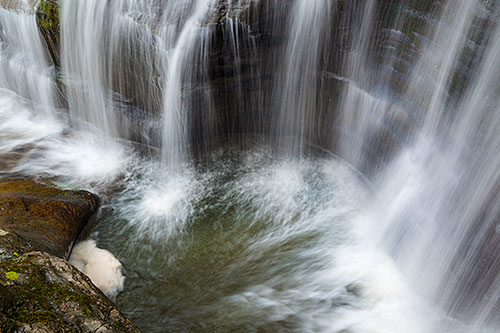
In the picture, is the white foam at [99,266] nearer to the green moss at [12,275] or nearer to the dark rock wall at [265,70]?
the green moss at [12,275]

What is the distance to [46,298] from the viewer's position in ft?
10.7

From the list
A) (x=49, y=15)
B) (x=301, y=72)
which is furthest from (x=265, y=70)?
(x=49, y=15)

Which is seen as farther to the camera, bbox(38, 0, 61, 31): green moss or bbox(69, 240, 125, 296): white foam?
bbox(38, 0, 61, 31): green moss

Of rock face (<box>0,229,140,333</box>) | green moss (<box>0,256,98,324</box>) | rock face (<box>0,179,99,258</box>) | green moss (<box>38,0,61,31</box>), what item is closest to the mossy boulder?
green moss (<box>38,0,61,31</box>)

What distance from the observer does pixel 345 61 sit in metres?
5.95

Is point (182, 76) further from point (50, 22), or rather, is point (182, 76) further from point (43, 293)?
point (43, 293)

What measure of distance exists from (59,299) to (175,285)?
5.89 ft

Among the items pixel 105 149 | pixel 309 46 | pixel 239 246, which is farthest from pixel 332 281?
pixel 105 149

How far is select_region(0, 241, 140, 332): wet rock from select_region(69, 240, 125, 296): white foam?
1139mm

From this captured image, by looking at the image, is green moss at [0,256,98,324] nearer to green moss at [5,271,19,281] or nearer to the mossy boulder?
green moss at [5,271,19,281]

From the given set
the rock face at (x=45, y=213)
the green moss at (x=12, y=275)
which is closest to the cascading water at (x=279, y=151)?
the rock face at (x=45, y=213)

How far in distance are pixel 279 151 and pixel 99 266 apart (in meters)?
3.13

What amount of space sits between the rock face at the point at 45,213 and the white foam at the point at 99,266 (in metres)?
0.15

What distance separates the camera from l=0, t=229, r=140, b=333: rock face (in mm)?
3010
